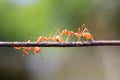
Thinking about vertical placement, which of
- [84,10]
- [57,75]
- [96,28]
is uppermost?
[84,10]

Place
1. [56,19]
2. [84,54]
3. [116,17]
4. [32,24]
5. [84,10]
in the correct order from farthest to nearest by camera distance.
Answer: [84,54] → [116,17] → [84,10] → [56,19] → [32,24]

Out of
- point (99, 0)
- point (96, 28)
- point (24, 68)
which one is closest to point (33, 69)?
point (24, 68)

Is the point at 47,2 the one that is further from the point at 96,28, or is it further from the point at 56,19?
the point at 96,28

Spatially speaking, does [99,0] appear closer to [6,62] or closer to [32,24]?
[32,24]

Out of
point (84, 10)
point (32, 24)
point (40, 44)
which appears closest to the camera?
point (40, 44)

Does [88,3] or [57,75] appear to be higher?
[88,3]

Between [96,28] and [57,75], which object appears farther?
[57,75]
